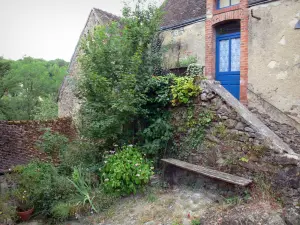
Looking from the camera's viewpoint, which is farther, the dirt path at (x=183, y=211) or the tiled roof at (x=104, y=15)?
the tiled roof at (x=104, y=15)

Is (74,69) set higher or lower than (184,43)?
lower

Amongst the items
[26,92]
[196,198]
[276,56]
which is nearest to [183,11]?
[276,56]

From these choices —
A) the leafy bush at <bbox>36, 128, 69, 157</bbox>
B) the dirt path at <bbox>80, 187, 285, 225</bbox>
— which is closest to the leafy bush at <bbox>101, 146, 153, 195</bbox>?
the dirt path at <bbox>80, 187, 285, 225</bbox>

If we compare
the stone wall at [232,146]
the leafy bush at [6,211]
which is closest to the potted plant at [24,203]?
the leafy bush at [6,211]

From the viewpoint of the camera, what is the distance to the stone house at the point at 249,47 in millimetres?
6637

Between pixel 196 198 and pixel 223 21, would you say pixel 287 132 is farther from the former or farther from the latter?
pixel 223 21

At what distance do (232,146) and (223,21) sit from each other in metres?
4.76

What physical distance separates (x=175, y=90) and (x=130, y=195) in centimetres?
254

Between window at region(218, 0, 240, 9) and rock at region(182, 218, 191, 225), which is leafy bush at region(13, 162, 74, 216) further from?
window at region(218, 0, 240, 9)

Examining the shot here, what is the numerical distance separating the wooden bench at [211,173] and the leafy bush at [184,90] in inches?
52.9

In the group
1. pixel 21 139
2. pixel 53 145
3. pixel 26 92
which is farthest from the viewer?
pixel 26 92

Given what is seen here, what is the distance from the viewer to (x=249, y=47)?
7.45m

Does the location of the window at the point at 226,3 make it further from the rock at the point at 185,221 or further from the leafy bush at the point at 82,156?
the rock at the point at 185,221

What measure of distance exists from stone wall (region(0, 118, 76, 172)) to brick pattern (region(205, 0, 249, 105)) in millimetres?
5854
